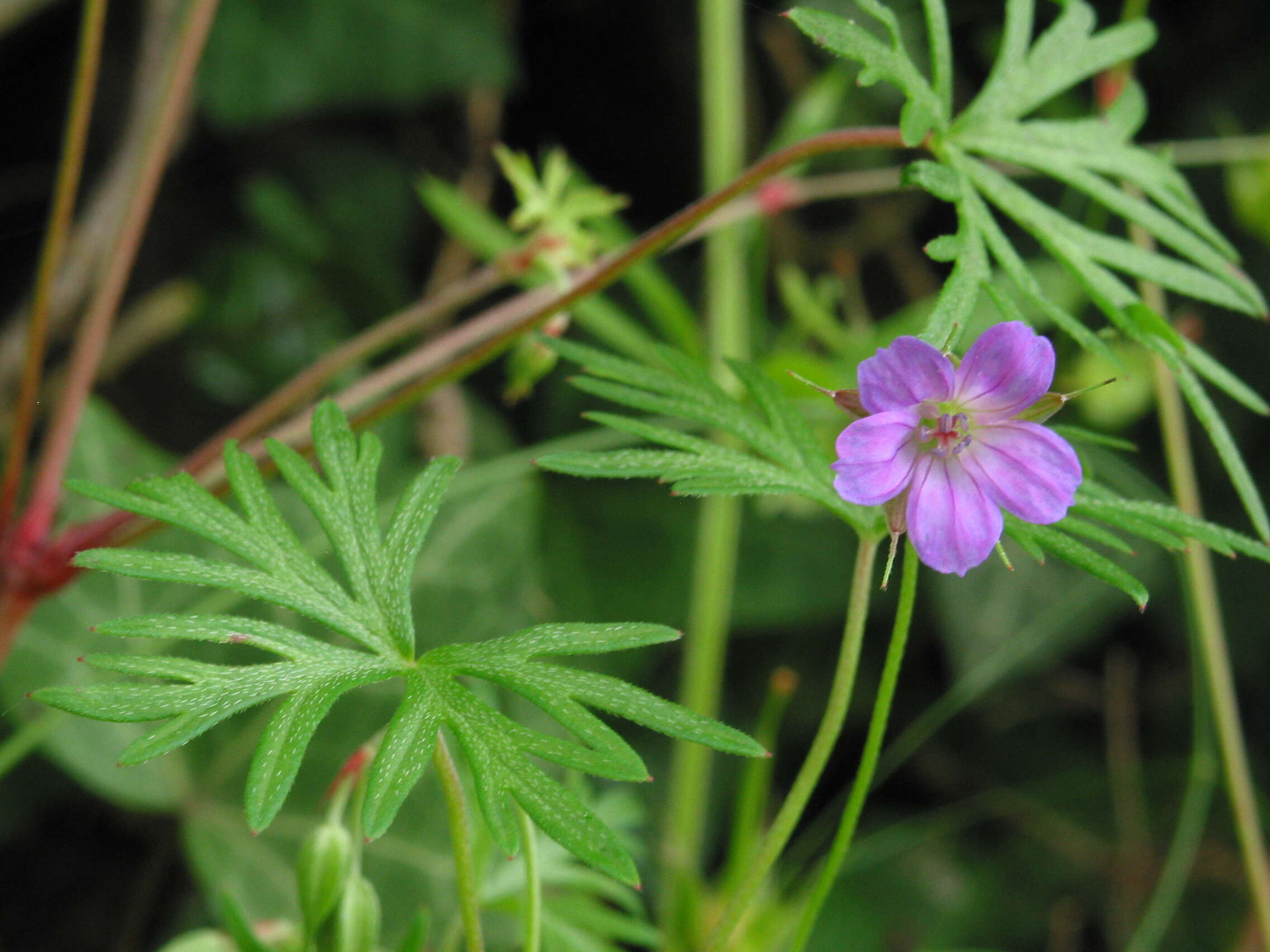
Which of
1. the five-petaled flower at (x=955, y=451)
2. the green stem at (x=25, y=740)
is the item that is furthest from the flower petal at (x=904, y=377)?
the green stem at (x=25, y=740)

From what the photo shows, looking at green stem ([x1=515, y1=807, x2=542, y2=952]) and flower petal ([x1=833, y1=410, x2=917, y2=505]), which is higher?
flower petal ([x1=833, y1=410, x2=917, y2=505])

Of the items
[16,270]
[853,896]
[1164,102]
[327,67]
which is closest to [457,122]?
[327,67]

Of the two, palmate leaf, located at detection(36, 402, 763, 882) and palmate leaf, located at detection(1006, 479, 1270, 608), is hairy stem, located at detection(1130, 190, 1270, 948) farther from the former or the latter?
palmate leaf, located at detection(36, 402, 763, 882)

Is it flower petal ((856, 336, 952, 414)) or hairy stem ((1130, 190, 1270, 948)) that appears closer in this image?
flower petal ((856, 336, 952, 414))

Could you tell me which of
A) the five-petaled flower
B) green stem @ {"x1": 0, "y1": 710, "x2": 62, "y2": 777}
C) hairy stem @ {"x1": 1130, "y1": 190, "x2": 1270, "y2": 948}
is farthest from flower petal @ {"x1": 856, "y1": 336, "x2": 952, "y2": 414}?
green stem @ {"x1": 0, "y1": 710, "x2": 62, "y2": 777}

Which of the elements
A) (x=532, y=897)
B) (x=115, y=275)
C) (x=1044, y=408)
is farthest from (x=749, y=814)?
(x=115, y=275)

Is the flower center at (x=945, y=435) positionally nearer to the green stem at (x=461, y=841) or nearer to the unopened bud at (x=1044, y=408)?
the unopened bud at (x=1044, y=408)
